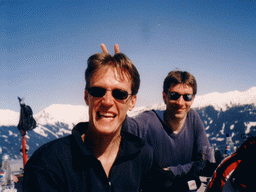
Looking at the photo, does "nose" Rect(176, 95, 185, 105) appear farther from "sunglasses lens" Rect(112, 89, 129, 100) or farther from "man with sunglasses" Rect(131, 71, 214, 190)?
"sunglasses lens" Rect(112, 89, 129, 100)

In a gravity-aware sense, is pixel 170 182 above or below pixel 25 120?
above

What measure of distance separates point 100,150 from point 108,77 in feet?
3.18

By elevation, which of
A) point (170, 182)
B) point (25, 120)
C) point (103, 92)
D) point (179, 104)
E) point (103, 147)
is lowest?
point (25, 120)

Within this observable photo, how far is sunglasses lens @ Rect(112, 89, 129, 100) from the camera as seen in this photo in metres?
2.63

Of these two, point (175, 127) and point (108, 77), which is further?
point (175, 127)

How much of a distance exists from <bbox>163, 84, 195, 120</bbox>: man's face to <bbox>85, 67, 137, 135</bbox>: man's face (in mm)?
1972

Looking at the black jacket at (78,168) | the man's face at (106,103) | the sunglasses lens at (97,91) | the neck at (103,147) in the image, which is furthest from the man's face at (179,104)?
the sunglasses lens at (97,91)

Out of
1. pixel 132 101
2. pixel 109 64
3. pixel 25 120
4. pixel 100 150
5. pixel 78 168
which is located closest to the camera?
pixel 78 168

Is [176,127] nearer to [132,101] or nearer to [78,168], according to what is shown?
[132,101]

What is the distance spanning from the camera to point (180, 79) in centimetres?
452

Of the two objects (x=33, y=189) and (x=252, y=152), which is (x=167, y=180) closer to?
(x=252, y=152)

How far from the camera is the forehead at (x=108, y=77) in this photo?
8.51ft

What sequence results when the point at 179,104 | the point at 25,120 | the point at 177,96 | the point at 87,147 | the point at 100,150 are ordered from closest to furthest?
1. the point at 87,147
2. the point at 100,150
3. the point at 179,104
4. the point at 177,96
5. the point at 25,120

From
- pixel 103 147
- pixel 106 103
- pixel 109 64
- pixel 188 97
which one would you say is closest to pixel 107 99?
pixel 106 103
